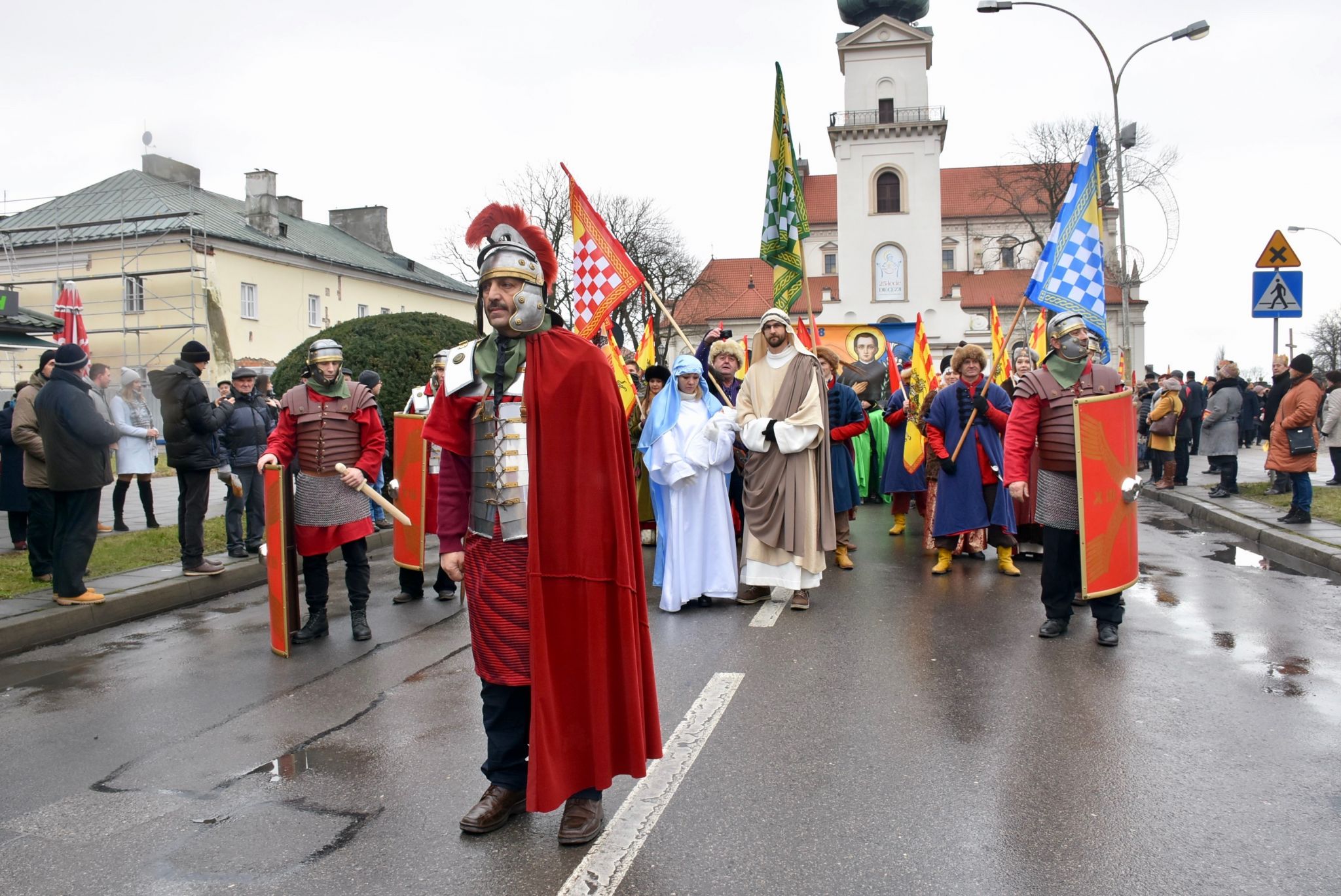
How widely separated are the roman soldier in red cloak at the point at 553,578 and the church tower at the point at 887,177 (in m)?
59.0

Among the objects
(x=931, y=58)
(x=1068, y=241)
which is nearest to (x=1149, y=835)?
(x=1068, y=241)

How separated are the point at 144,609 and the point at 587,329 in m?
4.43

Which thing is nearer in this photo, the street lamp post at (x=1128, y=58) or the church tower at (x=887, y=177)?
the street lamp post at (x=1128, y=58)

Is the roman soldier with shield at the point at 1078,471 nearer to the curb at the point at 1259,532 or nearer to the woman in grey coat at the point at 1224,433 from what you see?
the curb at the point at 1259,532

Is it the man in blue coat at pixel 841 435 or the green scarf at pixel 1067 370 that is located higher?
the green scarf at pixel 1067 370

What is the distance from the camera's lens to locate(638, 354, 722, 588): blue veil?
7.95m

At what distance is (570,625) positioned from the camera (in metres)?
3.58

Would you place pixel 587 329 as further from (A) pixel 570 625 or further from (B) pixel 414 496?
(A) pixel 570 625

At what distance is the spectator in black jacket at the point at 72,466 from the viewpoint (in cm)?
752

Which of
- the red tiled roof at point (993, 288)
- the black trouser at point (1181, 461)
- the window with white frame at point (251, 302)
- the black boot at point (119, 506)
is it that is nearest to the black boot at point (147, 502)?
the black boot at point (119, 506)

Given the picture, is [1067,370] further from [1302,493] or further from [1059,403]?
[1302,493]

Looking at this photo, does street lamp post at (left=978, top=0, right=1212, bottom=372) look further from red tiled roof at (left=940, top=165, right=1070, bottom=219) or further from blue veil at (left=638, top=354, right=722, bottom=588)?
red tiled roof at (left=940, top=165, right=1070, bottom=219)

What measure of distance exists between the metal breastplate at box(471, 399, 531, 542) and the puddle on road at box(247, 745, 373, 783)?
1321 millimetres

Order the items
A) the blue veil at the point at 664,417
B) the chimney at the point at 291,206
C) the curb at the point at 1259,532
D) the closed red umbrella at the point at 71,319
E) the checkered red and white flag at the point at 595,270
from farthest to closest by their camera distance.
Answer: the chimney at the point at 291,206
the closed red umbrella at the point at 71,319
the checkered red and white flag at the point at 595,270
the curb at the point at 1259,532
the blue veil at the point at 664,417
